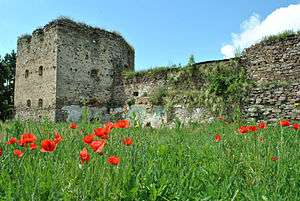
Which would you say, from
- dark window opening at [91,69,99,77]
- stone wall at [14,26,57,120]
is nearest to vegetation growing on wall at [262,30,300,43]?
dark window opening at [91,69,99,77]

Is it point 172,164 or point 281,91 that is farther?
point 281,91

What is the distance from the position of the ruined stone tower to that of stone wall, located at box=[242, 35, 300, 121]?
888cm

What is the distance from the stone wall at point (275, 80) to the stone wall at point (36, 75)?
10.5 metres

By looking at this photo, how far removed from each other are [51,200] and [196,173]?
3.62ft

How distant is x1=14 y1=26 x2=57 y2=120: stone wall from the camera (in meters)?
Answer: 18.5

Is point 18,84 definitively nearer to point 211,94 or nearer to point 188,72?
point 188,72

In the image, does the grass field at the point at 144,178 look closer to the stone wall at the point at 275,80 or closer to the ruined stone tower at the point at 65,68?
the stone wall at the point at 275,80

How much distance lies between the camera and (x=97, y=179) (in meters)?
2.13

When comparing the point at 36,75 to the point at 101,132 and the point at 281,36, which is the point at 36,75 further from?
the point at 101,132

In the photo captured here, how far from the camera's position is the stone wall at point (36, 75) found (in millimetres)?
18500

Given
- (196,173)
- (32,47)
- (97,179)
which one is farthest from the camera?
(32,47)

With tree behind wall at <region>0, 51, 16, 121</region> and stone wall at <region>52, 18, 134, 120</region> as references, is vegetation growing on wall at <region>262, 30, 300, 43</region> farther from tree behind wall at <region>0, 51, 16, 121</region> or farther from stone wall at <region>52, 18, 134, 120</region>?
tree behind wall at <region>0, 51, 16, 121</region>

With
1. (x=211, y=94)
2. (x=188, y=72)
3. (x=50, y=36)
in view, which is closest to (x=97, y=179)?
(x=211, y=94)

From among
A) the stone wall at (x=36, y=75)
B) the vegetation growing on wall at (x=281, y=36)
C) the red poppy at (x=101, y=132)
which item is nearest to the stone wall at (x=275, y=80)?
the vegetation growing on wall at (x=281, y=36)
